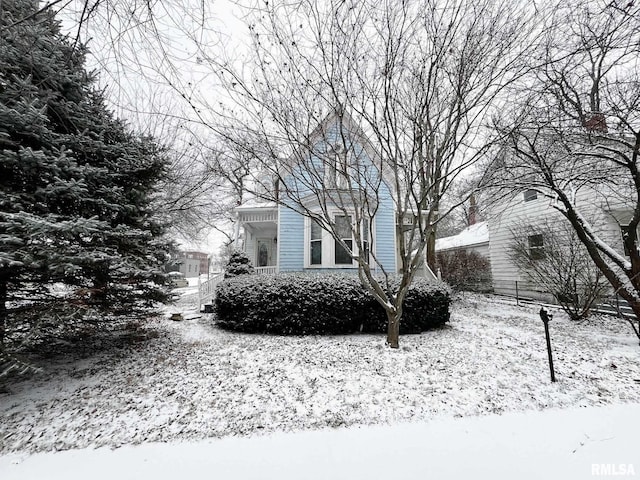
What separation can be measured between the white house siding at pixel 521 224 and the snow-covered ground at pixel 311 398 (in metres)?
5.42

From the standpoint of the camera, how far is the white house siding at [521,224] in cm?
848

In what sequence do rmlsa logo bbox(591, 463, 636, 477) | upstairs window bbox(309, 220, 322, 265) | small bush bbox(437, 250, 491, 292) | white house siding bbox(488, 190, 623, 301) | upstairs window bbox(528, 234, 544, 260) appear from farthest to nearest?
small bush bbox(437, 250, 491, 292), upstairs window bbox(309, 220, 322, 265), upstairs window bbox(528, 234, 544, 260), white house siding bbox(488, 190, 623, 301), rmlsa logo bbox(591, 463, 636, 477)

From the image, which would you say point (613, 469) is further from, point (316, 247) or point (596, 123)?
point (316, 247)

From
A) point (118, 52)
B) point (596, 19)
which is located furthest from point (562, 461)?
point (596, 19)

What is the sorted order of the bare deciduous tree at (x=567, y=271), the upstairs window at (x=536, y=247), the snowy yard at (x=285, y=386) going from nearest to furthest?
the snowy yard at (x=285, y=386), the bare deciduous tree at (x=567, y=271), the upstairs window at (x=536, y=247)

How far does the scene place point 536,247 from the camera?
30.1ft

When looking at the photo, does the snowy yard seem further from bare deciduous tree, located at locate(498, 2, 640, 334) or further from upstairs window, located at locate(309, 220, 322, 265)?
upstairs window, located at locate(309, 220, 322, 265)

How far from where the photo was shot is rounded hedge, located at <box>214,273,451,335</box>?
559 centimetres

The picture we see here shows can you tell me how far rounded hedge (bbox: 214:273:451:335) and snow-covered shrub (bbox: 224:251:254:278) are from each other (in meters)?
2.79

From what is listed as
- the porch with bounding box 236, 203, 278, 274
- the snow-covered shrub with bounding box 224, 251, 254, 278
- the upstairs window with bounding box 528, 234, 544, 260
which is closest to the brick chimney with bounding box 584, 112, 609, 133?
the upstairs window with bounding box 528, 234, 544, 260

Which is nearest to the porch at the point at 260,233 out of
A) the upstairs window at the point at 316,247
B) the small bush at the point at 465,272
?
the upstairs window at the point at 316,247

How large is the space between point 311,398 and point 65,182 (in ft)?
13.1

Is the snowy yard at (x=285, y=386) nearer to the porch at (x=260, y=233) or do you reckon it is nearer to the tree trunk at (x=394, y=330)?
the tree trunk at (x=394, y=330)

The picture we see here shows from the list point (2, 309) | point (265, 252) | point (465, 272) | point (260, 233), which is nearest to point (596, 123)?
point (465, 272)
